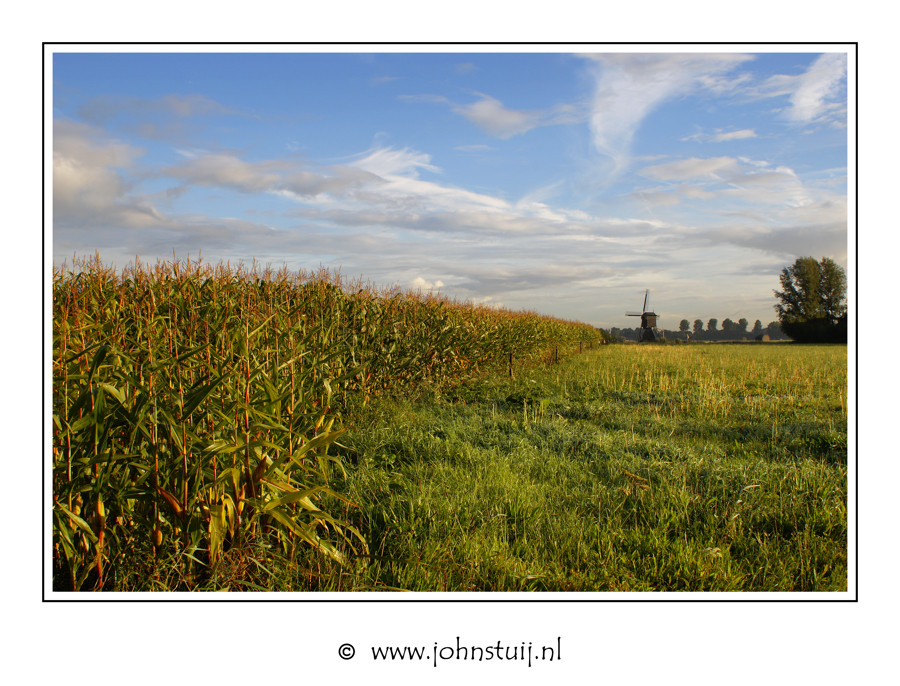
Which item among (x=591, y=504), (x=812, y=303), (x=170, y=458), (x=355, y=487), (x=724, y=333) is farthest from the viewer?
(x=724, y=333)

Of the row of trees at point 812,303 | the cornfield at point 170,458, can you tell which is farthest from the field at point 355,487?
the row of trees at point 812,303

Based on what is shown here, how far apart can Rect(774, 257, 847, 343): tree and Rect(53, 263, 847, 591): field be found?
180ft

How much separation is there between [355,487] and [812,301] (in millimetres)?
65507

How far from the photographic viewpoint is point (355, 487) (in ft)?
13.2

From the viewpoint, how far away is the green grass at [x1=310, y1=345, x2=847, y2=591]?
113 inches

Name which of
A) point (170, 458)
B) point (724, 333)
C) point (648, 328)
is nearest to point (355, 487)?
point (170, 458)

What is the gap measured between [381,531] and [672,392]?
26.3 feet

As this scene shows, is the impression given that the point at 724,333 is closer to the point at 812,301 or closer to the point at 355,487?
the point at 812,301

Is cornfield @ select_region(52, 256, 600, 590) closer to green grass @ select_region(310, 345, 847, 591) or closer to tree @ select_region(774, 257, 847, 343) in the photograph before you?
green grass @ select_region(310, 345, 847, 591)

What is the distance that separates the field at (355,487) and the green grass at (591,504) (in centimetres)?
2

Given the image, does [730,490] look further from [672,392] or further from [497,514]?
[672,392]

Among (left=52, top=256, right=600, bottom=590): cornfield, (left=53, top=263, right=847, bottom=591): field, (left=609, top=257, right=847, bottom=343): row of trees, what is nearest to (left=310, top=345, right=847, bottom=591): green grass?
(left=53, top=263, right=847, bottom=591): field

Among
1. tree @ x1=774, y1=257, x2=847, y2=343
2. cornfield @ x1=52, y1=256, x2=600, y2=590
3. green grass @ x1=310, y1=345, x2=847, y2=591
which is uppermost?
tree @ x1=774, y1=257, x2=847, y2=343
